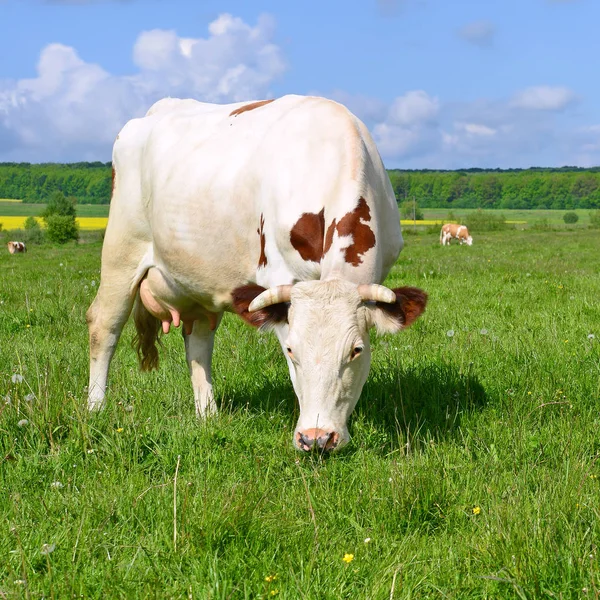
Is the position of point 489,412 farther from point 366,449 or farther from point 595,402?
point 366,449

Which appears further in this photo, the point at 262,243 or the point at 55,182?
the point at 55,182

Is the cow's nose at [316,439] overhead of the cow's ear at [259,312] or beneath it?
beneath

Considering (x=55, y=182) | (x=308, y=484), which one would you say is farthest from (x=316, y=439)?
(x=55, y=182)

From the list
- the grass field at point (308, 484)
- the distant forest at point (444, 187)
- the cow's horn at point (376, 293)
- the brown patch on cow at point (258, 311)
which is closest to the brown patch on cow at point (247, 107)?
the brown patch on cow at point (258, 311)

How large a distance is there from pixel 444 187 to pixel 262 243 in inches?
6985

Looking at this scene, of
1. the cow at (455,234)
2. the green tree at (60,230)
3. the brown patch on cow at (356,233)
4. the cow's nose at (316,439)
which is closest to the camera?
the cow's nose at (316,439)

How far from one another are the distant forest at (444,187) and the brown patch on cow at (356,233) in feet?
531

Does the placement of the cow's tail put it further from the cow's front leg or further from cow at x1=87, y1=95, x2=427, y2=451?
the cow's front leg

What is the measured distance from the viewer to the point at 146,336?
259 inches

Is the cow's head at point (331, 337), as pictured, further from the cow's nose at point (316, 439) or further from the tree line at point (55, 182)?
the tree line at point (55, 182)

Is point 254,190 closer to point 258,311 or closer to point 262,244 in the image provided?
point 262,244

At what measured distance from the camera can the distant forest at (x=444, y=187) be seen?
16375 cm

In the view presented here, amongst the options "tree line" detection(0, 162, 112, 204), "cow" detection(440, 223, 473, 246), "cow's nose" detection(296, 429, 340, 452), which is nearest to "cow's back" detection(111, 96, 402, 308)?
"cow's nose" detection(296, 429, 340, 452)

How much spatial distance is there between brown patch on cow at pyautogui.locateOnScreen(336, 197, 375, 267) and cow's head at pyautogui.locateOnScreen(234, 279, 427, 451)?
241 millimetres
